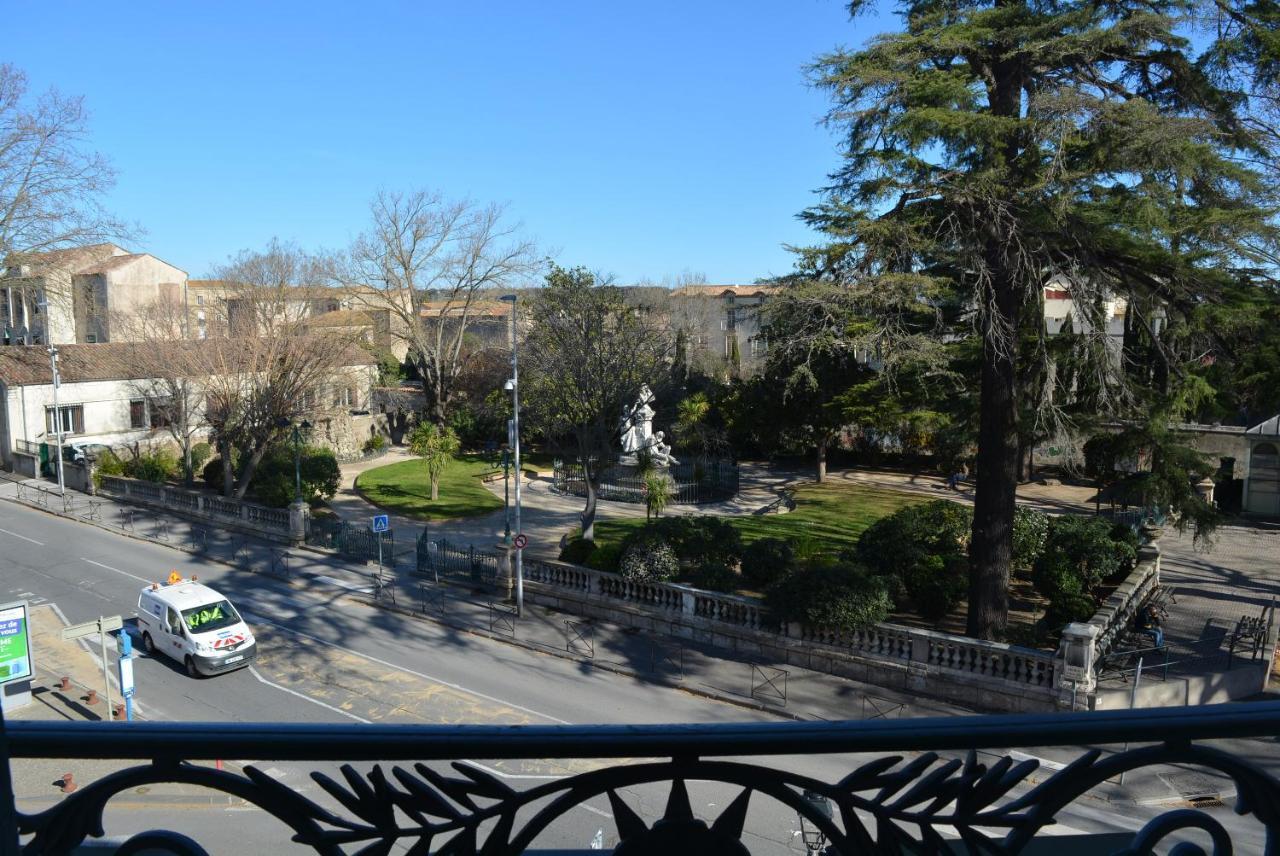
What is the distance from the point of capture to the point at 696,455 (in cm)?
4266

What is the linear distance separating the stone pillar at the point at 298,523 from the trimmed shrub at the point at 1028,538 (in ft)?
71.2

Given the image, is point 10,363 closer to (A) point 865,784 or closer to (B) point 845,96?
(B) point 845,96

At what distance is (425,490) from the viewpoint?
3828 centimetres

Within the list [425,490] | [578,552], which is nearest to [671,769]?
[578,552]

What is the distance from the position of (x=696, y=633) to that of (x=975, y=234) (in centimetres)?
1093

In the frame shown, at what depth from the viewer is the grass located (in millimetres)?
27672

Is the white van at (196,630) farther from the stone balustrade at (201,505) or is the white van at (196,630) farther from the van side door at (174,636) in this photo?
the stone balustrade at (201,505)

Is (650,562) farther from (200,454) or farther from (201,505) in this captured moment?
(200,454)

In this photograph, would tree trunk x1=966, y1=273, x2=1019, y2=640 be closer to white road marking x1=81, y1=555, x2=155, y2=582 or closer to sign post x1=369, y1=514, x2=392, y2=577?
sign post x1=369, y1=514, x2=392, y2=577

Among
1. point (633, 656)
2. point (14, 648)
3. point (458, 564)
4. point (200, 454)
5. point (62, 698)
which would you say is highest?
point (200, 454)

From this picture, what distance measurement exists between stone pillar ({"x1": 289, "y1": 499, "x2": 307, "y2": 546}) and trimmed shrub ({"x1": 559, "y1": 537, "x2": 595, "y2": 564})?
33.7 ft

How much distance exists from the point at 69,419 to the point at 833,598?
125 feet

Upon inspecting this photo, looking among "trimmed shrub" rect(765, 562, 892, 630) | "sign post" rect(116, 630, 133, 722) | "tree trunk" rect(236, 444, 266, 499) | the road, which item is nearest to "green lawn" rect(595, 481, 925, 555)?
"trimmed shrub" rect(765, 562, 892, 630)

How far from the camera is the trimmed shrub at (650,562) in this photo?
837 inches
